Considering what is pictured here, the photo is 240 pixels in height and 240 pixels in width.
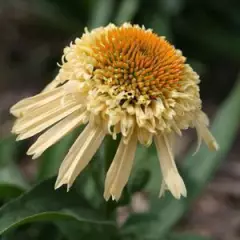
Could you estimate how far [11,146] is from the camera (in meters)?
1.50

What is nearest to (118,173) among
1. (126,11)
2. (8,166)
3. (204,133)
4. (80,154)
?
(80,154)

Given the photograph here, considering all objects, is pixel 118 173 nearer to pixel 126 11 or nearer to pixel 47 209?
pixel 47 209

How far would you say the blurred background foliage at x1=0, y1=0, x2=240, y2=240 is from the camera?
1080 millimetres

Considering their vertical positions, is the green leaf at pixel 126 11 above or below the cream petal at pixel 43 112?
above

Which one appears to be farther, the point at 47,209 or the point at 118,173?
the point at 47,209

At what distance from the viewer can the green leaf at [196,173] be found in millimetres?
1292

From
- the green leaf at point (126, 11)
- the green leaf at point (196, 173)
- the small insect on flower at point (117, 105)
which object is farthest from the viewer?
the green leaf at point (126, 11)

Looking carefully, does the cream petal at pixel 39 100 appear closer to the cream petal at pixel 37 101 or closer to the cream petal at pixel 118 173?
the cream petal at pixel 37 101

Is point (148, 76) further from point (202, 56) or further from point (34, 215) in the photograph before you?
point (202, 56)

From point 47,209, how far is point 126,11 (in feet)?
2.81

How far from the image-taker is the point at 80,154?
2.86 feet

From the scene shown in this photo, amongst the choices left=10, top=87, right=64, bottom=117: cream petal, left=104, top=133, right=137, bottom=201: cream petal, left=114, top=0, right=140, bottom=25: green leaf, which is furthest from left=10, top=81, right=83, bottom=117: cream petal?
left=114, top=0, right=140, bottom=25: green leaf

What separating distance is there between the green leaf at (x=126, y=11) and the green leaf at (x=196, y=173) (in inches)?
16.8

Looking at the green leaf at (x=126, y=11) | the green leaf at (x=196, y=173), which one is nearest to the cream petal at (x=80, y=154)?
the green leaf at (x=196, y=173)
